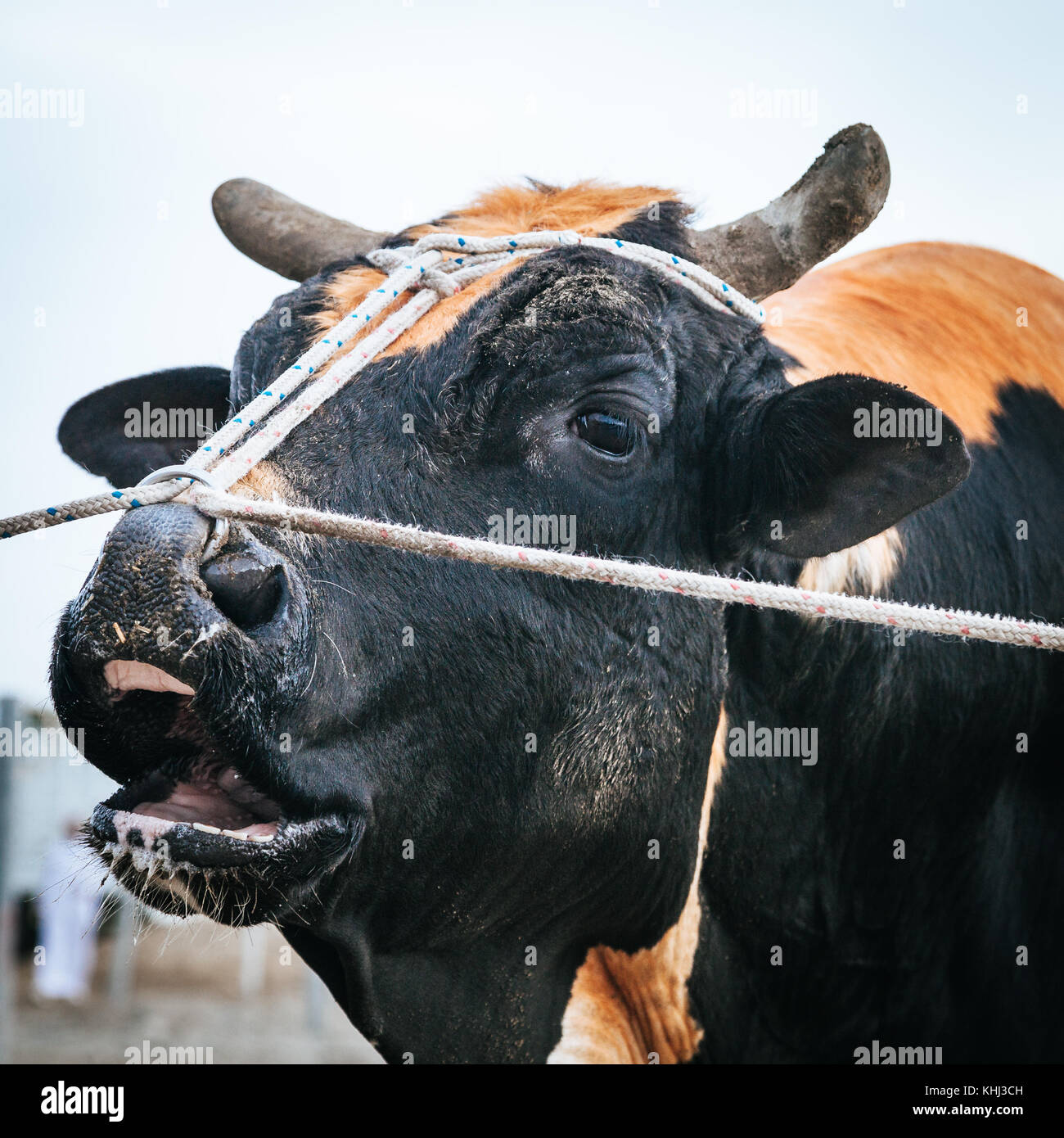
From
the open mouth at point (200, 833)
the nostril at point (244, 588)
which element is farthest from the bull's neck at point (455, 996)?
the nostril at point (244, 588)

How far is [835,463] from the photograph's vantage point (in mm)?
2838

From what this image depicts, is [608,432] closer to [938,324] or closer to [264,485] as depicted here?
[264,485]

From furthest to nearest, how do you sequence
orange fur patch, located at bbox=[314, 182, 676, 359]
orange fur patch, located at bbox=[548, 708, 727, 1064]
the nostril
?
orange fur patch, located at bbox=[548, 708, 727, 1064] → orange fur patch, located at bbox=[314, 182, 676, 359] → the nostril

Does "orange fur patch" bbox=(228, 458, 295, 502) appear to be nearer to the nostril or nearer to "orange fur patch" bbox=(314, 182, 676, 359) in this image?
the nostril

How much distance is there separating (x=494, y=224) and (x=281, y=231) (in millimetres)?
979

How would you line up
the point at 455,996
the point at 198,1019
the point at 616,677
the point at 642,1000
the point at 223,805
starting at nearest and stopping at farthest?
the point at 223,805
the point at 616,677
the point at 455,996
the point at 642,1000
the point at 198,1019

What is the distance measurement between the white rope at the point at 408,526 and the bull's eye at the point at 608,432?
30 centimetres

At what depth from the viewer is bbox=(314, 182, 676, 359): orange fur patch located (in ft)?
9.23

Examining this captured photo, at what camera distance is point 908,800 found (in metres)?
3.23

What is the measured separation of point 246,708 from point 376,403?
2.74 feet

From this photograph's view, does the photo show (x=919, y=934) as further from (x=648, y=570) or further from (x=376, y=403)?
(x=376, y=403)

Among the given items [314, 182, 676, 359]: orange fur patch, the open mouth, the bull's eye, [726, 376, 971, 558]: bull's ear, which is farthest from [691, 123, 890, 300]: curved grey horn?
the open mouth

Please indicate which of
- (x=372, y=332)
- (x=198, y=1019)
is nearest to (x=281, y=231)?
(x=372, y=332)

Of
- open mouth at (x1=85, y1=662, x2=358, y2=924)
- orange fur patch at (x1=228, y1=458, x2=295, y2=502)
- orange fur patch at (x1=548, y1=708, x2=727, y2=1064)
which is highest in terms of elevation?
orange fur patch at (x1=228, y1=458, x2=295, y2=502)
